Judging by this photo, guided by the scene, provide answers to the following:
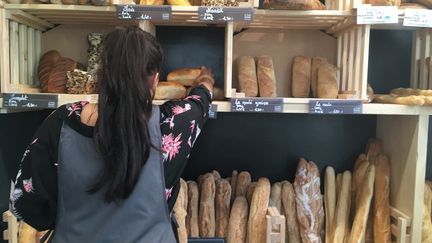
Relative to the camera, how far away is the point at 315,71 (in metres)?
1.84

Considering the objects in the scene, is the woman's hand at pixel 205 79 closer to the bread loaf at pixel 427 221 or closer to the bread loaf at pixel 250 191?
the bread loaf at pixel 250 191

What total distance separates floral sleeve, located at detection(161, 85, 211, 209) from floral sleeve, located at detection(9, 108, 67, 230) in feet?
0.90

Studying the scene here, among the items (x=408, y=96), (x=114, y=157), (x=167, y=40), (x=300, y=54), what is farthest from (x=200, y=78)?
(x=408, y=96)

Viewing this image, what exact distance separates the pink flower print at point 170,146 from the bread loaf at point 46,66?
2.75 ft

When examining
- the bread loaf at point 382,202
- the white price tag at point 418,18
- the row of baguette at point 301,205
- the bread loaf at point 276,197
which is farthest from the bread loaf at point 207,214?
the white price tag at point 418,18

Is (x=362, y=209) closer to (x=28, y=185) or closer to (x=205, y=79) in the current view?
(x=205, y=79)

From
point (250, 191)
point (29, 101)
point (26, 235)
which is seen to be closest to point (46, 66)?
point (29, 101)

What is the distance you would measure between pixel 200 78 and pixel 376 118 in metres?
0.92

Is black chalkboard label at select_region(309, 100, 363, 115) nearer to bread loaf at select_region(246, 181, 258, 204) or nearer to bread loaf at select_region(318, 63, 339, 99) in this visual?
bread loaf at select_region(318, 63, 339, 99)

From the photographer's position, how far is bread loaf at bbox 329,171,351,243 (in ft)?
5.73

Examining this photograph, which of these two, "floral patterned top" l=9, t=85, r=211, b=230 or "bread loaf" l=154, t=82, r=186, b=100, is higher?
"bread loaf" l=154, t=82, r=186, b=100

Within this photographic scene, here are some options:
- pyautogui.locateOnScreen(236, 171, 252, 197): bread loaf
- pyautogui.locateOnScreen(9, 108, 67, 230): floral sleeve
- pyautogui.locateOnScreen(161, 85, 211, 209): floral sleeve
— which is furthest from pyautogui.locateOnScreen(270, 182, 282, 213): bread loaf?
pyautogui.locateOnScreen(9, 108, 67, 230): floral sleeve

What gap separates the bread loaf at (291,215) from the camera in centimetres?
178

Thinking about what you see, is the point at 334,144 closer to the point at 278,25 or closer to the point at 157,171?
the point at 278,25
